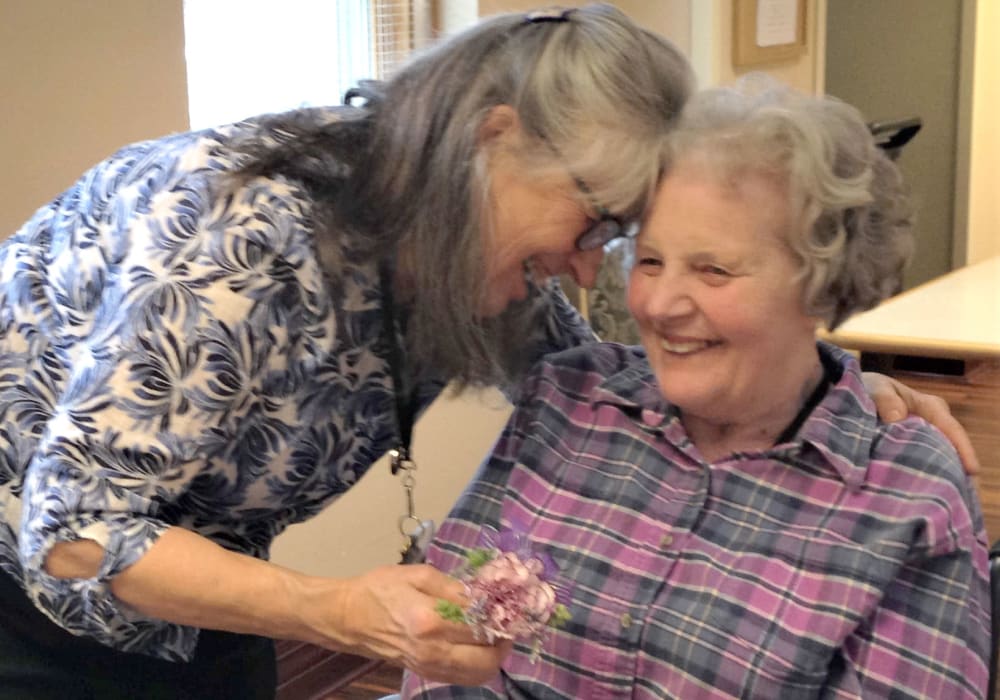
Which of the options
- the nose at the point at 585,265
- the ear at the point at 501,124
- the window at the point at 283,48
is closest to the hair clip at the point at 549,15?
the ear at the point at 501,124

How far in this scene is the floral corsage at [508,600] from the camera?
1.17m

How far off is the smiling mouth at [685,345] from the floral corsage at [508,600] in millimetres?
386

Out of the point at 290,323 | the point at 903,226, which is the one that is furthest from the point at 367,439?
the point at 903,226

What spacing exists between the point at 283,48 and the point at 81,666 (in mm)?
1853

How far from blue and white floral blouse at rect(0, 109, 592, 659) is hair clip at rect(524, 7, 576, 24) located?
328 mm

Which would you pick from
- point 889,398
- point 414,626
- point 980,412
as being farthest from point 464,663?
point 980,412

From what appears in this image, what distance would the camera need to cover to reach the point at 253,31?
2879mm

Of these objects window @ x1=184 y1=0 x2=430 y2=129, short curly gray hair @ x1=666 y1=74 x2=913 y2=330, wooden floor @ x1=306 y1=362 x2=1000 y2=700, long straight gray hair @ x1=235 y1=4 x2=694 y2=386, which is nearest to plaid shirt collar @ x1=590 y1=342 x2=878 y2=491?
short curly gray hair @ x1=666 y1=74 x2=913 y2=330

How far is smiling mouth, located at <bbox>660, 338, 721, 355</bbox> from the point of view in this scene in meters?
1.49

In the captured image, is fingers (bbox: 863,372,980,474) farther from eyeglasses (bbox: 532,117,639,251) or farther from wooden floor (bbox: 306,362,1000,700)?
wooden floor (bbox: 306,362,1000,700)

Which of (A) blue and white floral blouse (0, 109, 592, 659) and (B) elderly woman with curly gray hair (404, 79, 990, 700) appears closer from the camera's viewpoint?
(A) blue and white floral blouse (0, 109, 592, 659)

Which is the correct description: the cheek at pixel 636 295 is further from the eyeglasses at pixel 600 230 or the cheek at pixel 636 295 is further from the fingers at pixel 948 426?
the fingers at pixel 948 426

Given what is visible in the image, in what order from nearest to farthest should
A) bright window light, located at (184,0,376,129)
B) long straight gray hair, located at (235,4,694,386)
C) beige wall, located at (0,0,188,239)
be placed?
long straight gray hair, located at (235,4,694,386) → beige wall, located at (0,0,188,239) → bright window light, located at (184,0,376,129)

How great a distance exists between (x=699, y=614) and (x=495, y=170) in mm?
568
